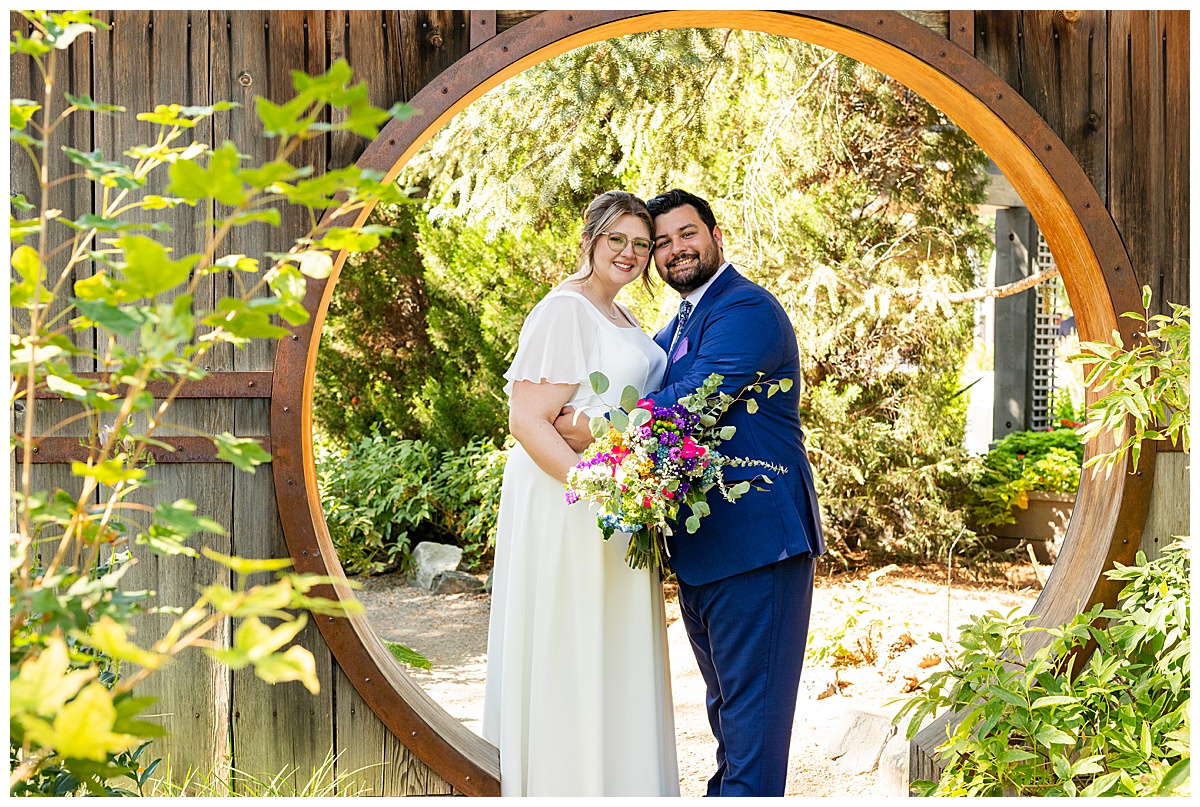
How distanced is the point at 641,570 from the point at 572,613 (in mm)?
201

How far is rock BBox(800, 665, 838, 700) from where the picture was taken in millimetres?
4430

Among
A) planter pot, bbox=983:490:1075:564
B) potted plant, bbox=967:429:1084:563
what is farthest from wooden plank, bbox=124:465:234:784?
planter pot, bbox=983:490:1075:564

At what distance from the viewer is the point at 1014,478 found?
21.1 ft

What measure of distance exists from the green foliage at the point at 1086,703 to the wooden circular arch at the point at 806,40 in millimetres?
217

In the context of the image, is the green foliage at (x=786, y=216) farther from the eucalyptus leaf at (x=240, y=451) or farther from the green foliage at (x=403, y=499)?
the eucalyptus leaf at (x=240, y=451)

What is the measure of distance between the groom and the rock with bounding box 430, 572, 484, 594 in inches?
158

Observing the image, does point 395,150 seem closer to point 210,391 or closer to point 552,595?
point 210,391

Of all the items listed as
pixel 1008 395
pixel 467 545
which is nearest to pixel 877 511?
pixel 1008 395

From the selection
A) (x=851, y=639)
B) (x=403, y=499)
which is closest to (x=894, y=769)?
(x=851, y=639)

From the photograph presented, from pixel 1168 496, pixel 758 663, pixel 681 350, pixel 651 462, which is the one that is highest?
pixel 681 350

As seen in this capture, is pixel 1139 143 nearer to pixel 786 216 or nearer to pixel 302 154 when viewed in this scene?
pixel 302 154

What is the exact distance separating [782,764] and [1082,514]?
110cm

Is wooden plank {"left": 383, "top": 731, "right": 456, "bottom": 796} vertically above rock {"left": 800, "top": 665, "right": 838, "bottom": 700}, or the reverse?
wooden plank {"left": 383, "top": 731, "right": 456, "bottom": 796}

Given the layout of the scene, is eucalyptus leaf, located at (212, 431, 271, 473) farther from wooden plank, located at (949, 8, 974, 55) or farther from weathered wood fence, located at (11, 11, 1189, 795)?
wooden plank, located at (949, 8, 974, 55)
